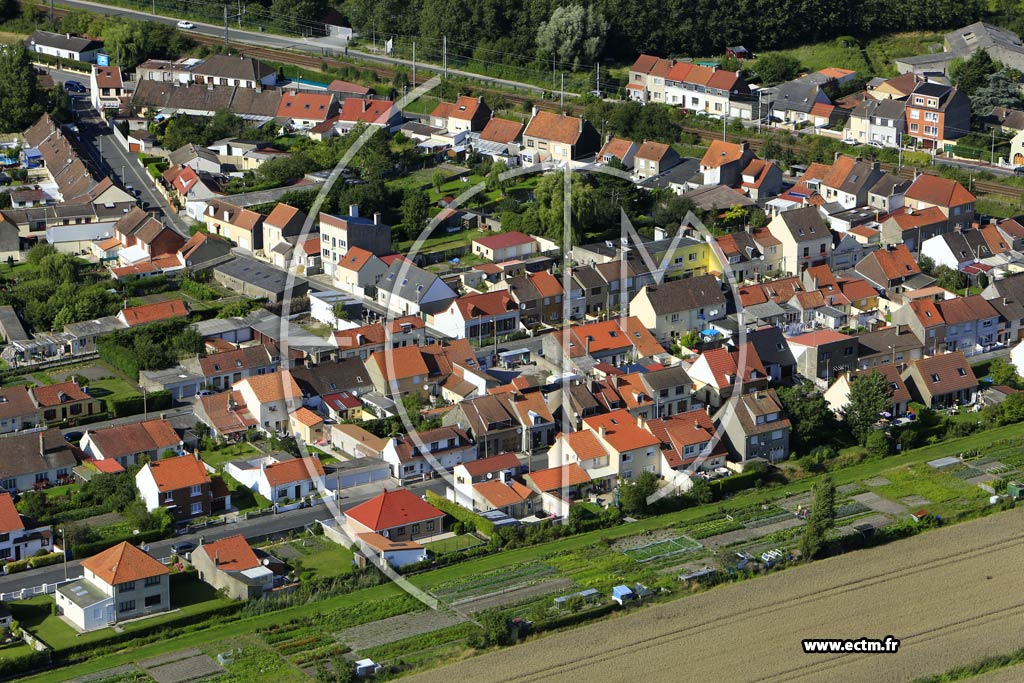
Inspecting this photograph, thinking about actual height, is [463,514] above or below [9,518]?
below

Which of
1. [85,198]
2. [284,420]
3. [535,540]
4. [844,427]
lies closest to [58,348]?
[284,420]

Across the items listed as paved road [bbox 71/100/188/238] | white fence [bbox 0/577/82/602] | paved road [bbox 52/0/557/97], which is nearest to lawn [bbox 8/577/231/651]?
white fence [bbox 0/577/82/602]

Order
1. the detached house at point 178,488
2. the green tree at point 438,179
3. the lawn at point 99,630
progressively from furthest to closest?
the green tree at point 438,179 → the detached house at point 178,488 → the lawn at point 99,630

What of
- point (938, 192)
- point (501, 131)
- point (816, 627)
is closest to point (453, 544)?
point (816, 627)

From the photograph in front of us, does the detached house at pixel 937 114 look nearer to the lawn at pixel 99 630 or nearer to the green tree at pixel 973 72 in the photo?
the green tree at pixel 973 72

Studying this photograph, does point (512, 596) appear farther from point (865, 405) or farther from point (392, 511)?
point (865, 405)

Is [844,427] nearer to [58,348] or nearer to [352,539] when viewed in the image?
[352,539]

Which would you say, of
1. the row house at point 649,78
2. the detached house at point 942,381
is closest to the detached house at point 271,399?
the detached house at point 942,381
